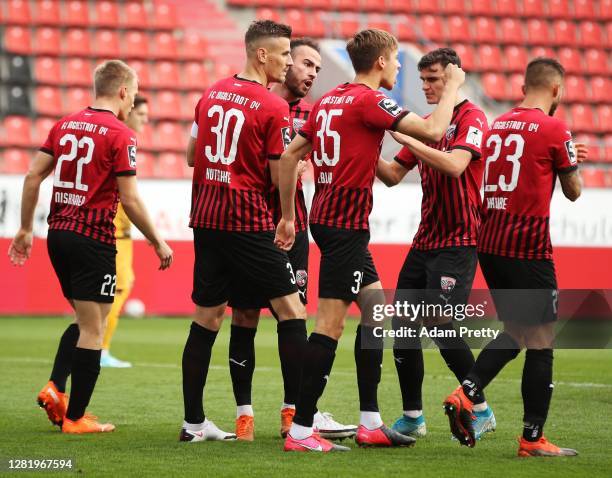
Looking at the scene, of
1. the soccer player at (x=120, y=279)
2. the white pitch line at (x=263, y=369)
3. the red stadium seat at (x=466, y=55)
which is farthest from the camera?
the red stadium seat at (x=466, y=55)

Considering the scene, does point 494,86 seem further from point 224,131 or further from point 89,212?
point 224,131

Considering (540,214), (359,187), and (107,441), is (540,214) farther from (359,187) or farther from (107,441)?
(107,441)

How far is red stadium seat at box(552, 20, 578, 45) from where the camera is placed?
21109 mm

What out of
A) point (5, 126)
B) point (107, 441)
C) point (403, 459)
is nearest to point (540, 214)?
point (403, 459)

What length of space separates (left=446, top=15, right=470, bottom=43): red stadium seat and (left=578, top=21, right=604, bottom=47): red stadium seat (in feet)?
7.63

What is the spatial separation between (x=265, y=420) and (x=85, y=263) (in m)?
1.51

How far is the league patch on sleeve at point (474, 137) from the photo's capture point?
5793mm

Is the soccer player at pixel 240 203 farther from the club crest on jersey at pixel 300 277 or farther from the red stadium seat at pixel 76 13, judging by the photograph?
the red stadium seat at pixel 76 13

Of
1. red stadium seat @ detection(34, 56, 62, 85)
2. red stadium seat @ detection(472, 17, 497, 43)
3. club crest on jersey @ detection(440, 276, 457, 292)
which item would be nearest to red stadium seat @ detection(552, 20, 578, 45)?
red stadium seat @ detection(472, 17, 497, 43)

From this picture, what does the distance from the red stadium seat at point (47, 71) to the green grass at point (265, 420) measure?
720cm

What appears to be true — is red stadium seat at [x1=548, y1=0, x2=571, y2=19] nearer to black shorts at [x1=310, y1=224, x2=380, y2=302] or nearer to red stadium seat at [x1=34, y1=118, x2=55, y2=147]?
red stadium seat at [x1=34, y1=118, x2=55, y2=147]

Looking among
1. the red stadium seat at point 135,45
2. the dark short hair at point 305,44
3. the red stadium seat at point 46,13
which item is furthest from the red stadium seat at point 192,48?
the dark short hair at point 305,44

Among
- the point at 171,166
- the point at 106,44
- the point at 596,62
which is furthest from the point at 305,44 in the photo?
the point at 596,62

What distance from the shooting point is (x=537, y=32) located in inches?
829
